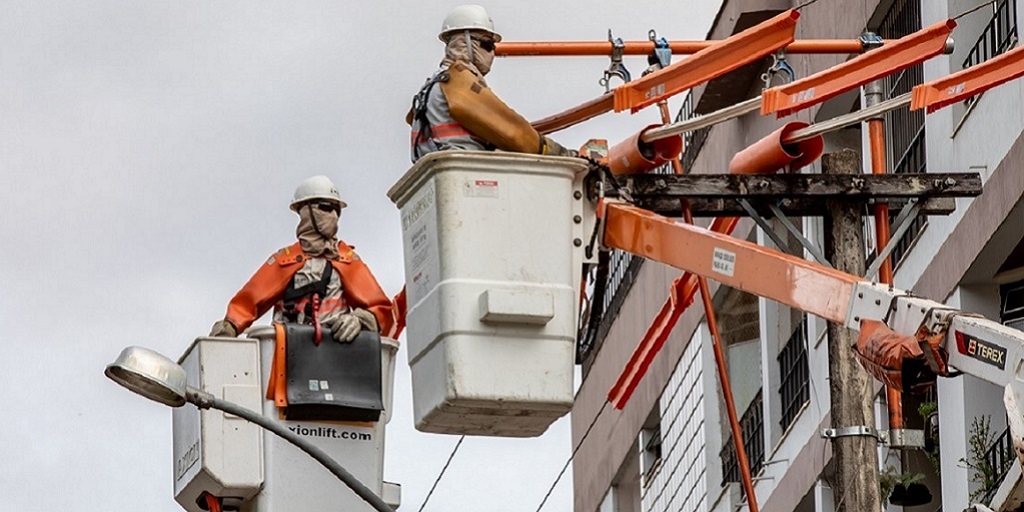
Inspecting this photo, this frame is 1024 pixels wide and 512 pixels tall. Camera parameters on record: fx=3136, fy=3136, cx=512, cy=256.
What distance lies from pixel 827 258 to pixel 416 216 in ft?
10.4

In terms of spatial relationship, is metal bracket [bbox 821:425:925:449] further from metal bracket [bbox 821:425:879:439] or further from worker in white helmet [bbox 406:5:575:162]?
worker in white helmet [bbox 406:5:575:162]

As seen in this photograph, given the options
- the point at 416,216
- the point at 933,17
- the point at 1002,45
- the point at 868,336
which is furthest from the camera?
the point at 933,17

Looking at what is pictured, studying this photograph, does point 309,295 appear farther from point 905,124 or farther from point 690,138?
point 690,138

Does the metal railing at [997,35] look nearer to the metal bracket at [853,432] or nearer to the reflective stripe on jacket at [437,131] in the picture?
the metal bracket at [853,432]

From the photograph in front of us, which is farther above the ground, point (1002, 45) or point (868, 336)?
point (1002, 45)

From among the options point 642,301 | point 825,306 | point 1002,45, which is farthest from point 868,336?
point 642,301

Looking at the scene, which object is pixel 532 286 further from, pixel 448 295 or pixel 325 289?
pixel 325 289

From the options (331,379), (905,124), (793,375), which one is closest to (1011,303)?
(905,124)

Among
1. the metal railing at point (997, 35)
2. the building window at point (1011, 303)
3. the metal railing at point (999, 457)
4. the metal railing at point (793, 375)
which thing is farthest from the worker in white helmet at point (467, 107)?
the metal railing at point (793, 375)

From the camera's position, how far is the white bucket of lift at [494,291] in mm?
18719

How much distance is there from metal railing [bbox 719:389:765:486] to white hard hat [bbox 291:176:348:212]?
15096 millimetres

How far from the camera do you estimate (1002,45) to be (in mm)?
26984

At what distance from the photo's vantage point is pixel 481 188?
19.0m

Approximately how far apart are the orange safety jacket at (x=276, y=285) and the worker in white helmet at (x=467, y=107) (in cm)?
191
